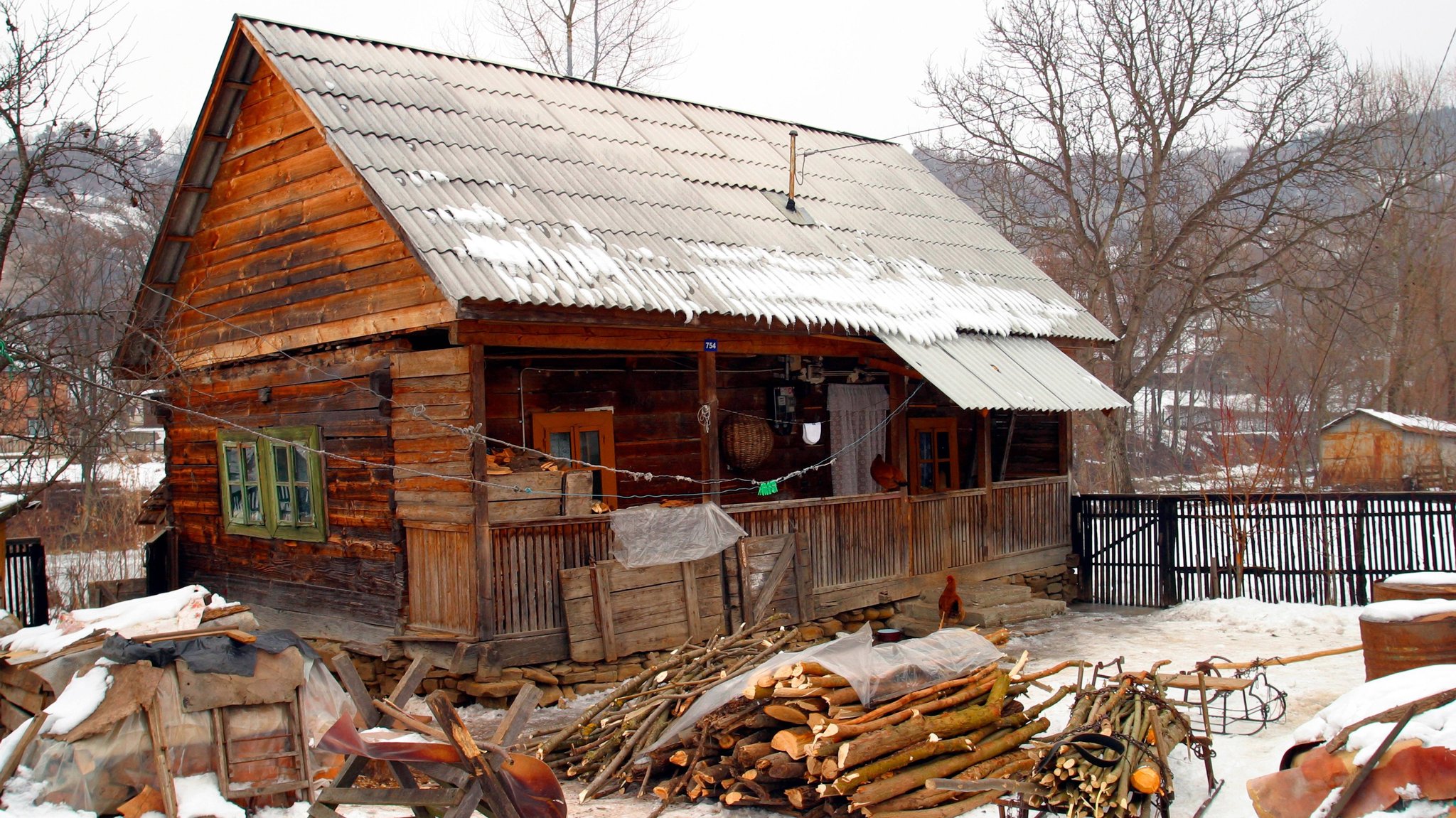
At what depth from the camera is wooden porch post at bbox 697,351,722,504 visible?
11430mm

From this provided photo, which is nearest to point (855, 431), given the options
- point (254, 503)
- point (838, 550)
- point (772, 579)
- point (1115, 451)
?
point (838, 550)

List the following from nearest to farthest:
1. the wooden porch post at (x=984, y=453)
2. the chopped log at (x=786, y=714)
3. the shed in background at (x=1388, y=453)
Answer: the chopped log at (x=786, y=714) < the wooden porch post at (x=984, y=453) < the shed in background at (x=1388, y=453)

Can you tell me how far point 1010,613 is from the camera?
13664mm

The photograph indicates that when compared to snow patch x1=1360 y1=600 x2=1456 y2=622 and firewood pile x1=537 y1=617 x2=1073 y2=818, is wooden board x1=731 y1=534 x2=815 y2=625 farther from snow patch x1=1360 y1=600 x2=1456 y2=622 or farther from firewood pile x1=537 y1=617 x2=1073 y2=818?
snow patch x1=1360 y1=600 x2=1456 y2=622

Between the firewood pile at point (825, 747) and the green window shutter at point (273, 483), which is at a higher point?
the green window shutter at point (273, 483)

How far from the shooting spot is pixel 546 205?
38.1 feet

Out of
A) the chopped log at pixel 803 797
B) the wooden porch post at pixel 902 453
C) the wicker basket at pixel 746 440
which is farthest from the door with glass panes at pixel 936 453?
the chopped log at pixel 803 797

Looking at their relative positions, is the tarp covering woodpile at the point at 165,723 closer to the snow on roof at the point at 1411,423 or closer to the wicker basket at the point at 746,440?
the wicker basket at the point at 746,440

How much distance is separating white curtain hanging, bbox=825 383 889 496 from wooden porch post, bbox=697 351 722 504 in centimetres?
326

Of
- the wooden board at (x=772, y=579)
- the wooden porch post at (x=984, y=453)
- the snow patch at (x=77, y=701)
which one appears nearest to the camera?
the snow patch at (x=77, y=701)

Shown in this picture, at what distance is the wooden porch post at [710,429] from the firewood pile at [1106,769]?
519 cm

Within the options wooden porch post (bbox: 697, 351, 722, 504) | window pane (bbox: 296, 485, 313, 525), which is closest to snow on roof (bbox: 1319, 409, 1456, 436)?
wooden porch post (bbox: 697, 351, 722, 504)

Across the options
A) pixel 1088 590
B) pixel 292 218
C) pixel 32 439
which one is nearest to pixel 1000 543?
pixel 1088 590

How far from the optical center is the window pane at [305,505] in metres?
11.8
